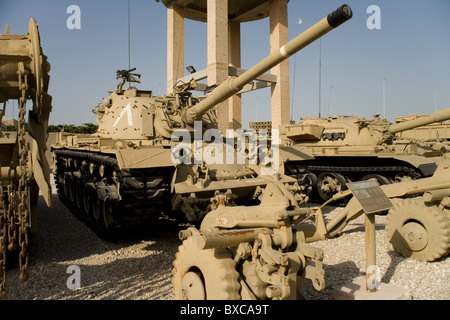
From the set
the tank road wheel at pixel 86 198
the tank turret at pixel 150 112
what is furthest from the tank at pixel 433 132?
the tank road wheel at pixel 86 198

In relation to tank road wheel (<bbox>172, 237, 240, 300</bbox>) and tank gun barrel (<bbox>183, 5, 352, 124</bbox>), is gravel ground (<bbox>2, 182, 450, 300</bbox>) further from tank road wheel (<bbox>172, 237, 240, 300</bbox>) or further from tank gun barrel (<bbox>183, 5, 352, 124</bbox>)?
tank gun barrel (<bbox>183, 5, 352, 124</bbox>)

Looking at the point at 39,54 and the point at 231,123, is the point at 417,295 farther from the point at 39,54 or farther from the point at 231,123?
the point at 231,123

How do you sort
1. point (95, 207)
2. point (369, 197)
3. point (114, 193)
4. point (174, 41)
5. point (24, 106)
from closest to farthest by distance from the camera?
point (24, 106) → point (369, 197) → point (114, 193) → point (95, 207) → point (174, 41)

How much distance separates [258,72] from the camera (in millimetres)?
4988

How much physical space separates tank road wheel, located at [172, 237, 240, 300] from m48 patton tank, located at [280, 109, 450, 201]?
246 inches

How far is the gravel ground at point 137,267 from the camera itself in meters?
4.49

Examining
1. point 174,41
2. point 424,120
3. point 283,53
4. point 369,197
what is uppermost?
point 174,41

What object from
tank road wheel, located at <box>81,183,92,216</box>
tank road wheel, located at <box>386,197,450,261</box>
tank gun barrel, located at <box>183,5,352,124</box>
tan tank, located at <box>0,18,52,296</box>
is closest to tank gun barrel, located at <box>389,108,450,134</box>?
tank road wheel, located at <box>386,197,450,261</box>

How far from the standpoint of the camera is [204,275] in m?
3.42

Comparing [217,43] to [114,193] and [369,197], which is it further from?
[369,197]

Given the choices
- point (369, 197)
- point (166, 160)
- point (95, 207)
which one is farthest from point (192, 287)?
point (95, 207)

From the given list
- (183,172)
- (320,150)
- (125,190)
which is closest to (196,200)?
(183,172)

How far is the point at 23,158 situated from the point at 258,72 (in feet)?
10.1

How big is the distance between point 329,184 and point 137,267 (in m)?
7.30
